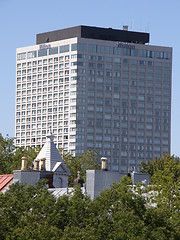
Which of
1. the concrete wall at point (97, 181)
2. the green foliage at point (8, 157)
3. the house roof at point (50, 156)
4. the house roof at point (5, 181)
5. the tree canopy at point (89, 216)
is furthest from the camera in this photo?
the green foliage at point (8, 157)

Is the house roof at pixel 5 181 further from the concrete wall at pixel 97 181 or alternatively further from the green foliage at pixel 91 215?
the green foliage at pixel 91 215

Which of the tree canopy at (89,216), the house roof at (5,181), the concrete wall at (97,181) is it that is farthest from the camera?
the house roof at (5,181)

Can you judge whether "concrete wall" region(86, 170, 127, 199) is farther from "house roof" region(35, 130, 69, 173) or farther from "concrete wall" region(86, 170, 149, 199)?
"house roof" region(35, 130, 69, 173)

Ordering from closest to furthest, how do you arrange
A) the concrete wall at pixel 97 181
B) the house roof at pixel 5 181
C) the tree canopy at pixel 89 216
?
the tree canopy at pixel 89 216 → the concrete wall at pixel 97 181 → the house roof at pixel 5 181

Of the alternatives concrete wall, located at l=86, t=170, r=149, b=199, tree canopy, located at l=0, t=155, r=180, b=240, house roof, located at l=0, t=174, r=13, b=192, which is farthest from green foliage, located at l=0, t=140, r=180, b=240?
house roof, located at l=0, t=174, r=13, b=192

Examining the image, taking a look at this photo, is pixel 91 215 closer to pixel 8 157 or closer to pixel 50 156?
pixel 50 156

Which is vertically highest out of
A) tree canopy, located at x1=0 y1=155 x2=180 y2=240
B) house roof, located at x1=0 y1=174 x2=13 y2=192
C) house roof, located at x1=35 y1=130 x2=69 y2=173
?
house roof, located at x1=35 y1=130 x2=69 y2=173

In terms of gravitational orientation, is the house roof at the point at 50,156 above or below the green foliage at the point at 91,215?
above

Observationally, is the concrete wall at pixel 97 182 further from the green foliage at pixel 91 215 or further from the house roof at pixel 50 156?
the house roof at pixel 50 156

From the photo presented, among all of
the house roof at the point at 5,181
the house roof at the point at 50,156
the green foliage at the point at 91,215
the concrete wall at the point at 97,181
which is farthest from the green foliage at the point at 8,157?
the green foliage at the point at 91,215

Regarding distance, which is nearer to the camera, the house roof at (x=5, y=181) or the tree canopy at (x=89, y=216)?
the tree canopy at (x=89, y=216)

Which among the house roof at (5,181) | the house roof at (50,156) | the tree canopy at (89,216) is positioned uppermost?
the house roof at (50,156)

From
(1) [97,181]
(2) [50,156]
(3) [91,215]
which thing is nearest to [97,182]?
(1) [97,181]

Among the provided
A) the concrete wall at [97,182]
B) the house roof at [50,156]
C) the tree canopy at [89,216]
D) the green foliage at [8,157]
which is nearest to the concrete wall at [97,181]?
the concrete wall at [97,182]
